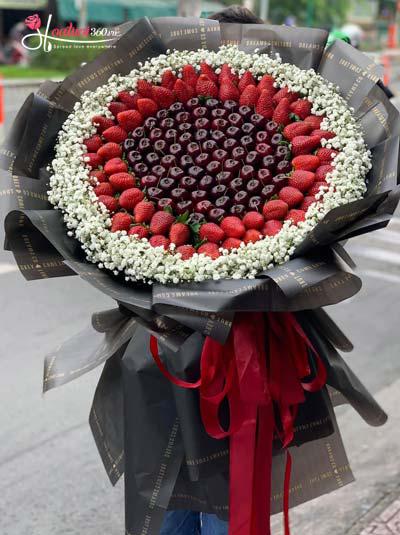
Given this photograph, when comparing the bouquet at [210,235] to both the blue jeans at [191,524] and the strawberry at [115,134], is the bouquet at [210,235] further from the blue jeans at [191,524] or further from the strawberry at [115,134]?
the blue jeans at [191,524]

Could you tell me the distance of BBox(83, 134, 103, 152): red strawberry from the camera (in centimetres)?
210

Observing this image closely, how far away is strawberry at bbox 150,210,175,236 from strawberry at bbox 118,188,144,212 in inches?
3.0

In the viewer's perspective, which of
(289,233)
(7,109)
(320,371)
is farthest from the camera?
(7,109)

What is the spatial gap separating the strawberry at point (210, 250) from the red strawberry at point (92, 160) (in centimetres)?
39

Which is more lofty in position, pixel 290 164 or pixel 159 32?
pixel 159 32

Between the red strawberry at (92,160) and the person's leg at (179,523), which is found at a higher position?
the red strawberry at (92,160)

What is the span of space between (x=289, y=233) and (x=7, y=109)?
12.8 metres

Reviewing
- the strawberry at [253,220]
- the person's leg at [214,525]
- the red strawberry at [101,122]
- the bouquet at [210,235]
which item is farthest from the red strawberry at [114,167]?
the person's leg at [214,525]

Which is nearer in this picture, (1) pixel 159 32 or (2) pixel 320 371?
(2) pixel 320 371

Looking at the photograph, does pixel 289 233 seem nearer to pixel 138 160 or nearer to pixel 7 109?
pixel 138 160

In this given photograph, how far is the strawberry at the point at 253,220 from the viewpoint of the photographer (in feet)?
6.40

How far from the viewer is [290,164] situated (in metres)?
2.07

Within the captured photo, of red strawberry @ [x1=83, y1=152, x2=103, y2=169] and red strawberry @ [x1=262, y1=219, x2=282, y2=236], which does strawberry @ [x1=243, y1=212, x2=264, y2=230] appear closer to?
red strawberry @ [x1=262, y1=219, x2=282, y2=236]

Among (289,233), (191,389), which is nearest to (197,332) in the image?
(191,389)
